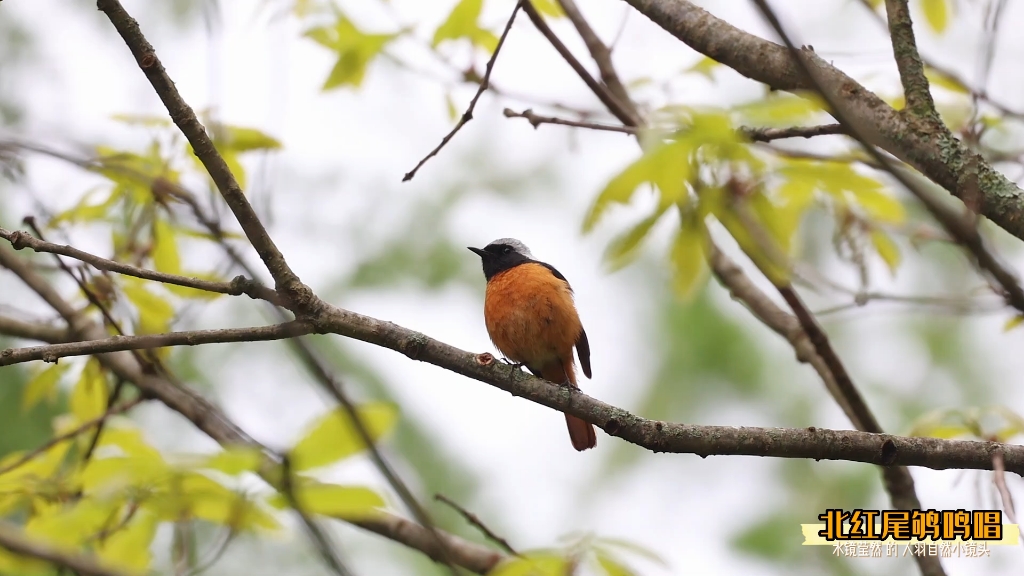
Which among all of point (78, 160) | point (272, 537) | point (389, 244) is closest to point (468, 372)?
point (272, 537)

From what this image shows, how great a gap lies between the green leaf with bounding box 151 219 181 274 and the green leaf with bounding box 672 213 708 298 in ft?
7.00

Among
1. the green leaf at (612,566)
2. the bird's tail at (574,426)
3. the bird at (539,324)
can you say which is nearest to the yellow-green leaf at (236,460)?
the green leaf at (612,566)

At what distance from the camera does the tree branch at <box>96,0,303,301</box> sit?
8.04 feet

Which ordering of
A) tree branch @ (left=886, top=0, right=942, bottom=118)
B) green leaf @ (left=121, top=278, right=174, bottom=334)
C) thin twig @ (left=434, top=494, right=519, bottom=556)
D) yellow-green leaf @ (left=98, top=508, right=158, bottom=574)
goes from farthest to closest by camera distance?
green leaf @ (left=121, top=278, right=174, bottom=334) < thin twig @ (left=434, top=494, right=519, bottom=556) < tree branch @ (left=886, top=0, right=942, bottom=118) < yellow-green leaf @ (left=98, top=508, right=158, bottom=574)

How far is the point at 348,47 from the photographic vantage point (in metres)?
3.93

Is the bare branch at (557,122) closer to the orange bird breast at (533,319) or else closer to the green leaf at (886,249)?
the green leaf at (886,249)

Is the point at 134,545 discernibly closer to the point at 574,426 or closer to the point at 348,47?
the point at 348,47

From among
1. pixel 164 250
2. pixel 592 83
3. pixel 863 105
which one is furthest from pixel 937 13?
pixel 164 250

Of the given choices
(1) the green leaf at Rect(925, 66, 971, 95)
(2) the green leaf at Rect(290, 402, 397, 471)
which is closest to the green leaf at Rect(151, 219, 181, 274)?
(2) the green leaf at Rect(290, 402, 397, 471)

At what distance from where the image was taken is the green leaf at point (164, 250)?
12.8 feet

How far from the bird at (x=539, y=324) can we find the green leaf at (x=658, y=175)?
242cm

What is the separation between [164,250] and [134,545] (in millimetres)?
1648

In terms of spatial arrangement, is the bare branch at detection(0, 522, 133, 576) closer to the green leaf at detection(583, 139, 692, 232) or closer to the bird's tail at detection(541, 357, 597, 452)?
the green leaf at detection(583, 139, 692, 232)

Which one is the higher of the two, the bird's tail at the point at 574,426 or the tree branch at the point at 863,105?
the bird's tail at the point at 574,426
